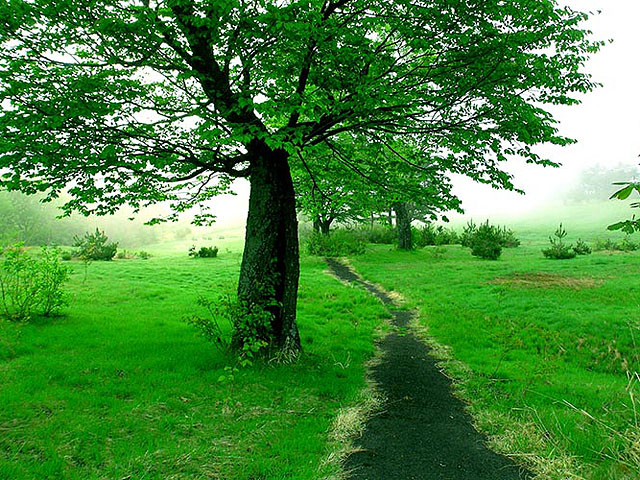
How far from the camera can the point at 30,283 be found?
10398 millimetres

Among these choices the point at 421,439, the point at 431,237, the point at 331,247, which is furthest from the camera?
the point at 431,237

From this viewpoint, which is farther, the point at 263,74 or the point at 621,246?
the point at 621,246

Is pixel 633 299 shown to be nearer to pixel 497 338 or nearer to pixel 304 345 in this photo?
pixel 497 338

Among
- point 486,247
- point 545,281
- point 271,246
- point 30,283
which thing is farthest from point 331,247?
point 30,283

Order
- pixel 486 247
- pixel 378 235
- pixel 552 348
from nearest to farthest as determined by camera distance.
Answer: pixel 552 348
pixel 486 247
pixel 378 235

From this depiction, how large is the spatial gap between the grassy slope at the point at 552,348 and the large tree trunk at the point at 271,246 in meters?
4.33

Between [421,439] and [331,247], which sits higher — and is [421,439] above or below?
below

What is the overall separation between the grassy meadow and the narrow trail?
323 millimetres

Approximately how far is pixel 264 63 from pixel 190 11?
1.59 m

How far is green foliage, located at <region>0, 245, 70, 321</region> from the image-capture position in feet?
31.7

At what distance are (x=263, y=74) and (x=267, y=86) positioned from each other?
245 millimetres

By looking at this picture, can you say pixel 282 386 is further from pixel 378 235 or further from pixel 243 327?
pixel 378 235

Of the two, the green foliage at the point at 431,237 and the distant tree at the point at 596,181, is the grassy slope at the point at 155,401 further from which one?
the distant tree at the point at 596,181

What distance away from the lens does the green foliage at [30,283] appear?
965 cm
